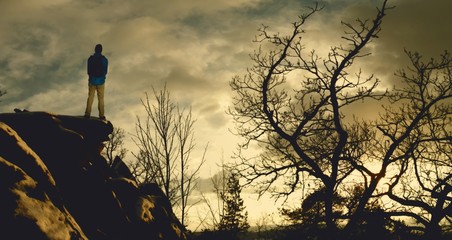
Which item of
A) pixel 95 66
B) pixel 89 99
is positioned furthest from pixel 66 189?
pixel 95 66

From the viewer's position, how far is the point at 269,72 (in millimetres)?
15188

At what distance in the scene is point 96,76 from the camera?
12930 millimetres

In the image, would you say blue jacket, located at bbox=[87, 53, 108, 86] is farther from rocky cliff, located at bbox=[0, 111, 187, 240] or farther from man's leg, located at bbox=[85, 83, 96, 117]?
rocky cliff, located at bbox=[0, 111, 187, 240]

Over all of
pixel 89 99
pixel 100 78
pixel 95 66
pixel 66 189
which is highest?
pixel 95 66

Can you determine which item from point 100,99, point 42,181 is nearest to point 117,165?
A: point 100,99

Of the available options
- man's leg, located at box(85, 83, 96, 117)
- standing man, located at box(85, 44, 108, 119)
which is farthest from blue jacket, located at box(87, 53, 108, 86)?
man's leg, located at box(85, 83, 96, 117)

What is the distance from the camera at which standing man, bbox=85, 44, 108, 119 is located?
12.9 meters

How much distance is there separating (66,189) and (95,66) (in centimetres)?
459

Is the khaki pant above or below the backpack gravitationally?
below

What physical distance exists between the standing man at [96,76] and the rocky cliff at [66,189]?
0.81 meters

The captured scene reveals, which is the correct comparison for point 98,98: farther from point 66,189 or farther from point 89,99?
point 66,189

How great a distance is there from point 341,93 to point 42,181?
1050 centimetres

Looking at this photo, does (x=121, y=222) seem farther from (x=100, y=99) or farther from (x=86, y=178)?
(x=100, y=99)

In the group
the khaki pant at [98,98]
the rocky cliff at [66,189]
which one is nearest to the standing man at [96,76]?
the khaki pant at [98,98]
